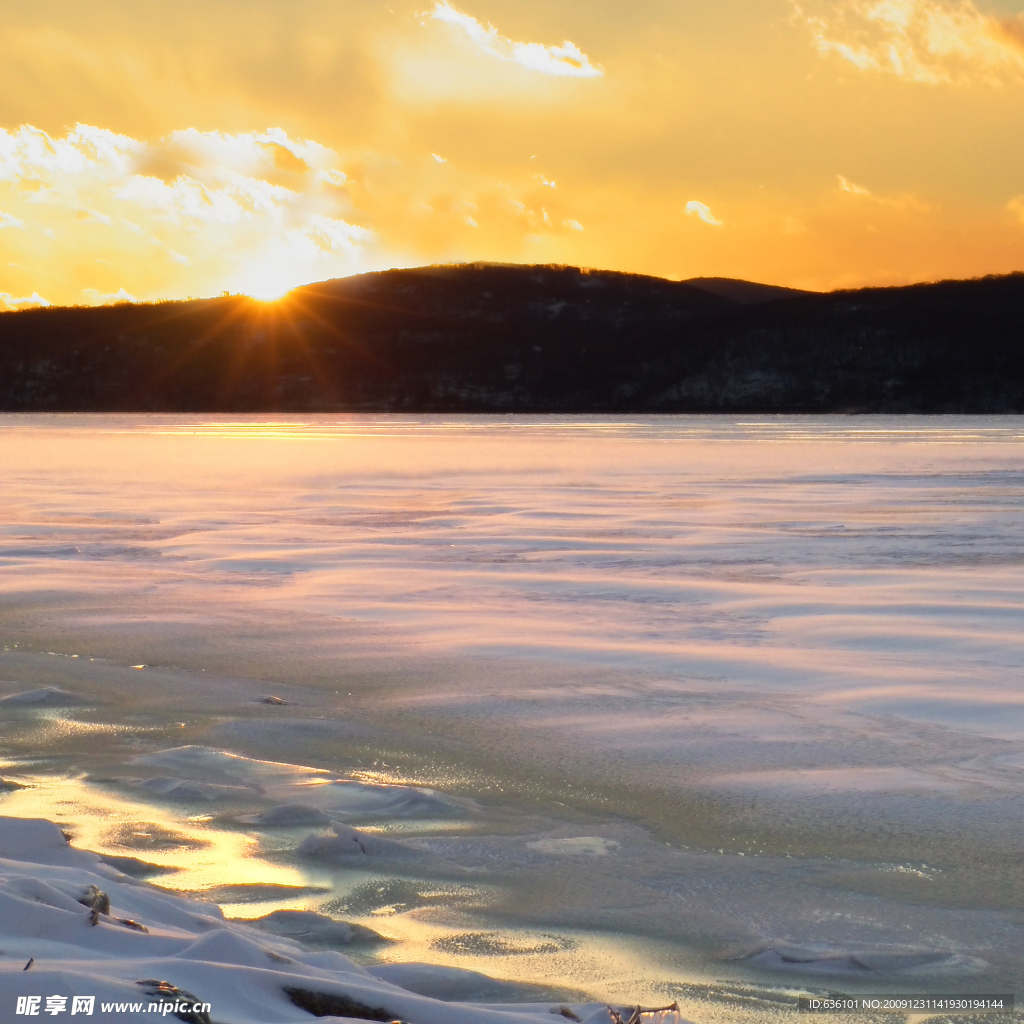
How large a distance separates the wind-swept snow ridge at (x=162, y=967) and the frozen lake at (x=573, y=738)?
0.41 metres

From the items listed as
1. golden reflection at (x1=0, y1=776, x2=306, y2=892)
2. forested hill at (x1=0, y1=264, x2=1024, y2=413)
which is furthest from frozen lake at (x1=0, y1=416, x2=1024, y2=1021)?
forested hill at (x1=0, y1=264, x2=1024, y2=413)

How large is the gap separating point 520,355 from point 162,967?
162825mm

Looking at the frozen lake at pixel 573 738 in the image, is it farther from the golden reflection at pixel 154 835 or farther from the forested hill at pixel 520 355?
the forested hill at pixel 520 355

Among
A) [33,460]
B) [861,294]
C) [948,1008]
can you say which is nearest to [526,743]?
[948,1008]

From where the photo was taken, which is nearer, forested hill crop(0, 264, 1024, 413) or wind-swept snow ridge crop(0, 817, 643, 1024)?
wind-swept snow ridge crop(0, 817, 643, 1024)

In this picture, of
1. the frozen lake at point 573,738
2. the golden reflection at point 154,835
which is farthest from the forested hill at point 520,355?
the golden reflection at point 154,835

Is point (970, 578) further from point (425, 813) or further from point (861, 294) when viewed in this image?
point (861, 294)

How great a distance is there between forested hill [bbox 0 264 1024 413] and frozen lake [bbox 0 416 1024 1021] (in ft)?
395

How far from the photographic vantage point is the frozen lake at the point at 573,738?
11.6ft

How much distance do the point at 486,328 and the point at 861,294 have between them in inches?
2010

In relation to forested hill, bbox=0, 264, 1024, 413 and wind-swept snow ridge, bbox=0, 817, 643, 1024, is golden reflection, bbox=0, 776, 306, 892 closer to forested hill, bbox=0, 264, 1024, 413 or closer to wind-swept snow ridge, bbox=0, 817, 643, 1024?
wind-swept snow ridge, bbox=0, 817, 643, 1024

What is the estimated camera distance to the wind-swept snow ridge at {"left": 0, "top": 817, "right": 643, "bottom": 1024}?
7.64 feet

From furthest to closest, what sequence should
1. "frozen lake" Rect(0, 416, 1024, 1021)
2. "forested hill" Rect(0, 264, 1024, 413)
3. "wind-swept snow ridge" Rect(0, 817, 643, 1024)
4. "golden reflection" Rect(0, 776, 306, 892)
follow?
"forested hill" Rect(0, 264, 1024, 413) < "golden reflection" Rect(0, 776, 306, 892) < "frozen lake" Rect(0, 416, 1024, 1021) < "wind-swept snow ridge" Rect(0, 817, 643, 1024)

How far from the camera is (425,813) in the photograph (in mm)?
4512
